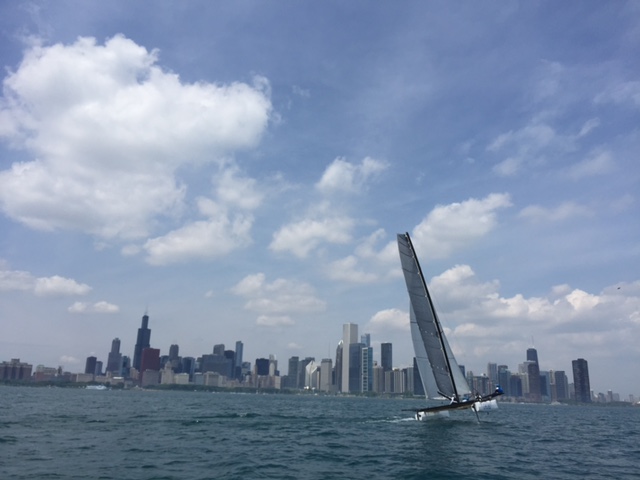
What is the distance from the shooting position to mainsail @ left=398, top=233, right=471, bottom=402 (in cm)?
5656

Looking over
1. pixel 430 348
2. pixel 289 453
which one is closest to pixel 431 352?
pixel 430 348

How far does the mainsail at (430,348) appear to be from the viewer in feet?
186

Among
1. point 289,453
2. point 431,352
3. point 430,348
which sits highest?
point 430,348

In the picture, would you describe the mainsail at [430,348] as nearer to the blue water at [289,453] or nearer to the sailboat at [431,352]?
the sailboat at [431,352]

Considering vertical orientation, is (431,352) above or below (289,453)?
above

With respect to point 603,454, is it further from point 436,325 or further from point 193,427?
point 193,427

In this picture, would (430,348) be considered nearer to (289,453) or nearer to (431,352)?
(431,352)

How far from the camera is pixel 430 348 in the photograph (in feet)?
186

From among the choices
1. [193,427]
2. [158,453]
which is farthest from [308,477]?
[193,427]

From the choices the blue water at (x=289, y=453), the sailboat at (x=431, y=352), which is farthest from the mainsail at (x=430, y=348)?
the blue water at (x=289, y=453)

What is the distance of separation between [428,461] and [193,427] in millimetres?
29038

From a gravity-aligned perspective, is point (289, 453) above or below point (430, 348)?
below

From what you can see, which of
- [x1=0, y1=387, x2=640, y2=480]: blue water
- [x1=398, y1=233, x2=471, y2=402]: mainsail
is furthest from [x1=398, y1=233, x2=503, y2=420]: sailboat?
[x1=0, y1=387, x2=640, y2=480]: blue water

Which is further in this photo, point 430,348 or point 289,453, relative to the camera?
point 430,348
